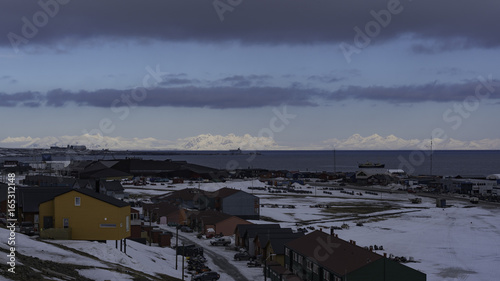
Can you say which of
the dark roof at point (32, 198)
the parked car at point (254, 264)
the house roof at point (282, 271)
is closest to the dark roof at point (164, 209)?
the dark roof at point (32, 198)

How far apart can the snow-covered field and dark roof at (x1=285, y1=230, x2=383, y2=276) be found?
4.56 m

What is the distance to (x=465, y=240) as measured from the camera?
199 feet

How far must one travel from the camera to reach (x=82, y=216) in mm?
41594

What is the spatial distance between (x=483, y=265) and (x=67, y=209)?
36869 millimetres

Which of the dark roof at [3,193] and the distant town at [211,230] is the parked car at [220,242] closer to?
the distant town at [211,230]

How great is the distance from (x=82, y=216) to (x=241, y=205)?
42.0m

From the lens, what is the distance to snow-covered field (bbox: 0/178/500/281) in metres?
35.0

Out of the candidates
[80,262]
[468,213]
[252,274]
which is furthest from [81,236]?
[468,213]

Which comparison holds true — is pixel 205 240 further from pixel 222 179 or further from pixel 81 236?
pixel 222 179

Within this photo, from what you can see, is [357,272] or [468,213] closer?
[357,272]

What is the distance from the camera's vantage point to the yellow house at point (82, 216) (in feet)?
136

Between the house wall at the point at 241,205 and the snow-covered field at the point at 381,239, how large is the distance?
126 inches

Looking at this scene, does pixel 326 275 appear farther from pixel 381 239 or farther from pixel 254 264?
pixel 381 239

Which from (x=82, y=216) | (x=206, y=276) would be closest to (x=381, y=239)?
(x=206, y=276)
